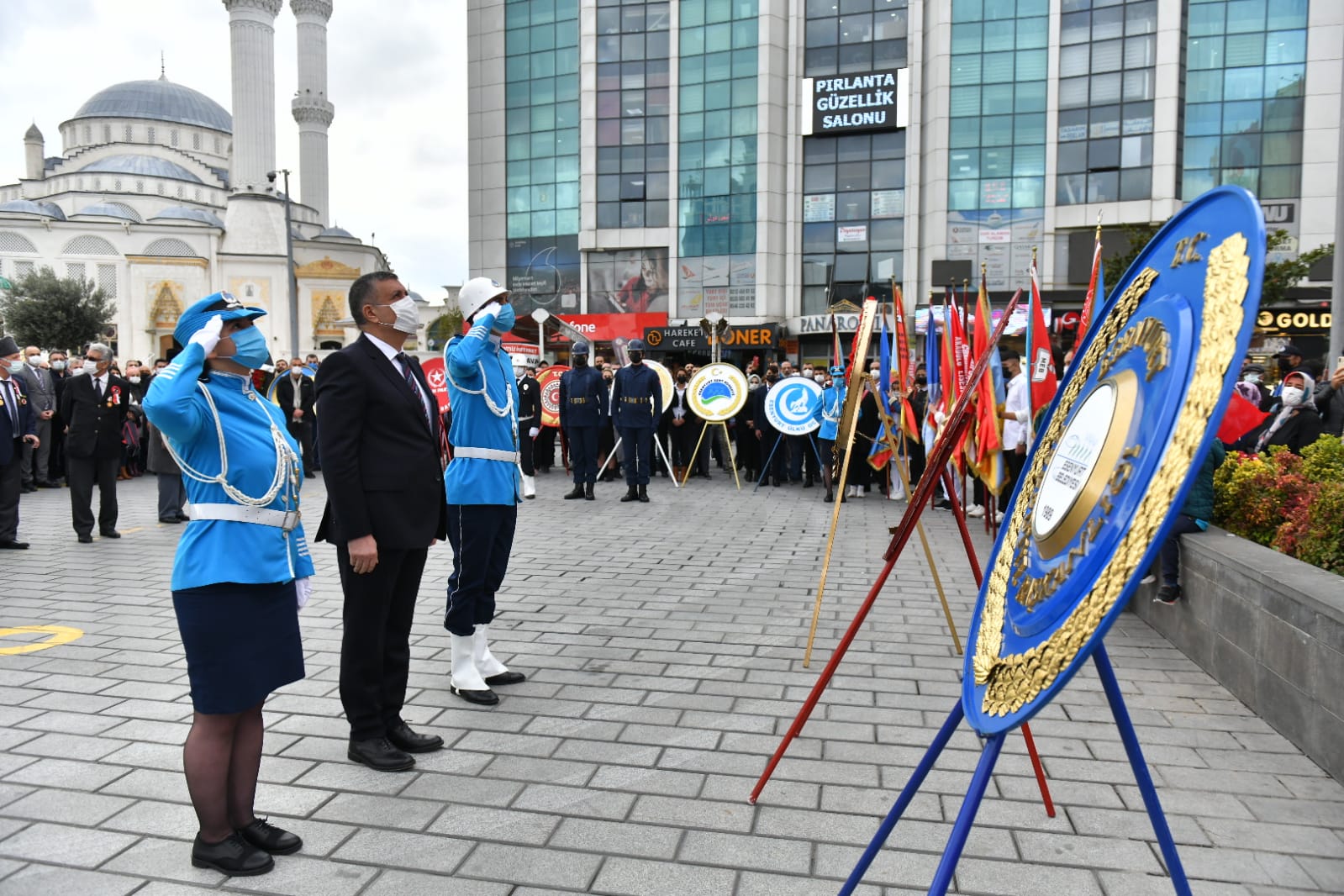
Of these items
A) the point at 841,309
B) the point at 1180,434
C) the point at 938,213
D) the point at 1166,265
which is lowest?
the point at 1180,434

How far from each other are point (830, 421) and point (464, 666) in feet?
33.9

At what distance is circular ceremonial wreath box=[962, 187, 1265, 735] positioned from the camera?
1.48 m

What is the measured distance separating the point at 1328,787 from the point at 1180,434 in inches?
127

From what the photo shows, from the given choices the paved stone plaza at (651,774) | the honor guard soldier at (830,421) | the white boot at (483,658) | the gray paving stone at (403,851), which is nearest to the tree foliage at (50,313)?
the honor guard soldier at (830,421)

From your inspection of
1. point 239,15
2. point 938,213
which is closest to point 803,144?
point 938,213

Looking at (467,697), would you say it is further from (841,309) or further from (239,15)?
(239,15)

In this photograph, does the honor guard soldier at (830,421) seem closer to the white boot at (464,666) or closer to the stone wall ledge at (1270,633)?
the stone wall ledge at (1270,633)

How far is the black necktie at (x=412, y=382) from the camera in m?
4.08

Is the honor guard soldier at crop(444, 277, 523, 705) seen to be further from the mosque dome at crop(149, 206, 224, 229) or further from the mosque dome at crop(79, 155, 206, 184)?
Result: the mosque dome at crop(79, 155, 206, 184)

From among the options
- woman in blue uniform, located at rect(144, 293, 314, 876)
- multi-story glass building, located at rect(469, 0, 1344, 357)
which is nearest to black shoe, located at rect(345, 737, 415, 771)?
woman in blue uniform, located at rect(144, 293, 314, 876)

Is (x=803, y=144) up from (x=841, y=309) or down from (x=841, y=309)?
up

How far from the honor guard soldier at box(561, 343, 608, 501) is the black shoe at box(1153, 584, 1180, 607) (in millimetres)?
8675

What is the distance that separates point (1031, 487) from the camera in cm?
221

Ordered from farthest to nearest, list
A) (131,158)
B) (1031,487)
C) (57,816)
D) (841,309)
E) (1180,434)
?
1. (131,158)
2. (841,309)
3. (57,816)
4. (1031,487)
5. (1180,434)
